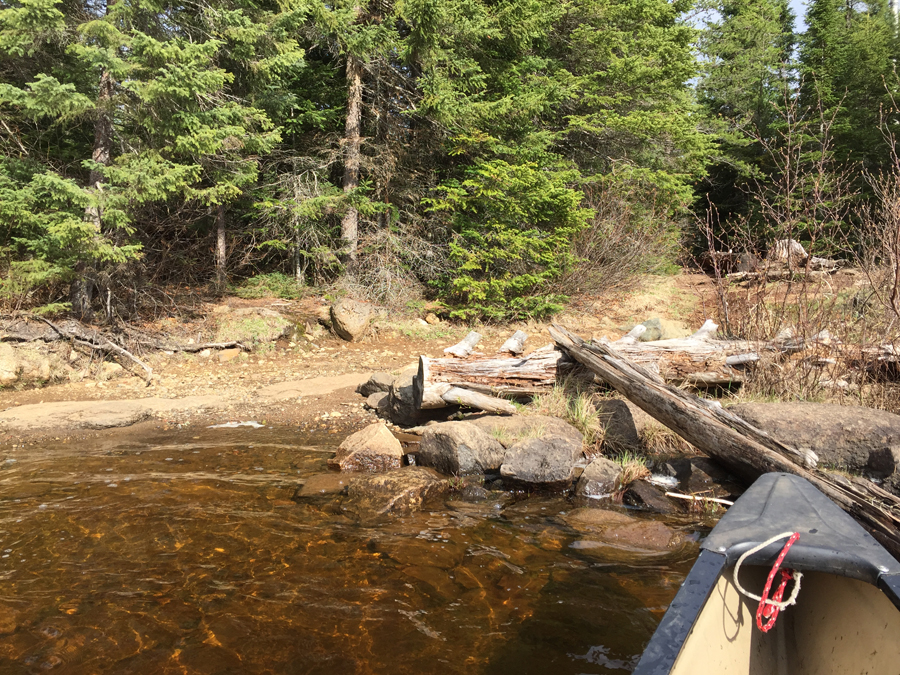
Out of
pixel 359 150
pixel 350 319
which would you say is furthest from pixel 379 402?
pixel 359 150

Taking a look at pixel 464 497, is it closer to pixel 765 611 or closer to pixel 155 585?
pixel 155 585

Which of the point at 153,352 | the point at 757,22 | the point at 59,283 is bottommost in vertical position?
the point at 153,352

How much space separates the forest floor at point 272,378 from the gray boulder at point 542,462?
2971mm

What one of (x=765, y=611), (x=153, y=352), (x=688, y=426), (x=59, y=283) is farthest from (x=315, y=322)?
(x=765, y=611)

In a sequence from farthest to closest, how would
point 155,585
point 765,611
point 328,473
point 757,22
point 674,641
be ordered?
point 757,22, point 328,473, point 155,585, point 765,611, point 674,641

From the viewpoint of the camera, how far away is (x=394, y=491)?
549 centimetres

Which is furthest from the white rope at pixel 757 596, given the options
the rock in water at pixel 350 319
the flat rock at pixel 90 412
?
the rock in water at pixel 350 319

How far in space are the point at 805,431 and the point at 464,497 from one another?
140 inches

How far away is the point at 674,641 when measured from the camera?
2.15 m

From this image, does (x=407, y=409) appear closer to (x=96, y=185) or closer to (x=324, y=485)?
(x=324, y=485)

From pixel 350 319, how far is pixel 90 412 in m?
5.14

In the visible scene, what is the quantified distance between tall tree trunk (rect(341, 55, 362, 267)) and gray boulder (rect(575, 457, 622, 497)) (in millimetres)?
8856

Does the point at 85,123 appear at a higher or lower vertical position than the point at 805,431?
higher

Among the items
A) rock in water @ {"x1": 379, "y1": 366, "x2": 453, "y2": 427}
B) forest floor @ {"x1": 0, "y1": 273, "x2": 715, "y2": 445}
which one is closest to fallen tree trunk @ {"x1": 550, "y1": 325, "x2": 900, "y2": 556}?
rock in water @ {"x1": 379, "y1": 366, "x2": 453, "y2": 427}
